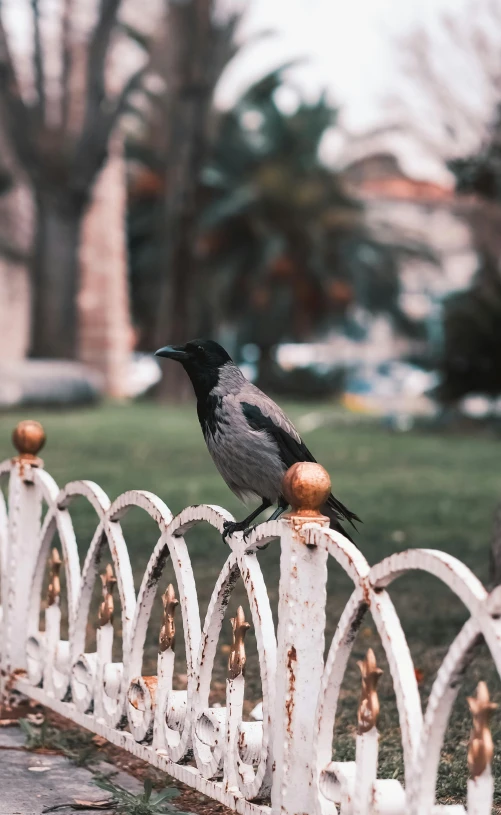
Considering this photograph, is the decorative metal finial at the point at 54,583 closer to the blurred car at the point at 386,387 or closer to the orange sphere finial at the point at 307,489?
the orange sphere finial at the point at 307,489

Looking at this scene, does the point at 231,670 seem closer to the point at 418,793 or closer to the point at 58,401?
the point at 418,793

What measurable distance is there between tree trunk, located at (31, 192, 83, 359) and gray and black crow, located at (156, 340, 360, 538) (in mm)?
16449

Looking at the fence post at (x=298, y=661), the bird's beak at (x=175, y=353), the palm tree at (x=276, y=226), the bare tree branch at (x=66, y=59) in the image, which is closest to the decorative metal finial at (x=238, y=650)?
the fence post at (x=298, y=661)

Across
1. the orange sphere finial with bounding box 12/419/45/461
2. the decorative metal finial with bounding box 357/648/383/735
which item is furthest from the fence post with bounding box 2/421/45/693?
the decorative metal finial with bounding box 357/648/383/735

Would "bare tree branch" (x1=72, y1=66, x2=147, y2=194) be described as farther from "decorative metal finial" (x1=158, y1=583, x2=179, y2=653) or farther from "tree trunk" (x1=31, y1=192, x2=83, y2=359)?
"decorative metal finial" (x1=158, y1=583, x2=179, y2=653)

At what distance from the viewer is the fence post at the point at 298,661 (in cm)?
245

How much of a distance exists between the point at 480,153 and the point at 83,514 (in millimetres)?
5188

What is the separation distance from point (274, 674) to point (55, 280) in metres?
17.6

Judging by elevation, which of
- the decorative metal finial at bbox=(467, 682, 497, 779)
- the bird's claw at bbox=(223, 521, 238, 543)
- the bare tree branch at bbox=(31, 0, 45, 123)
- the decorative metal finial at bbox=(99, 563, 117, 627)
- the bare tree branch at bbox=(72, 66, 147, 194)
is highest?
the bare tree branch at bbox=(31, 0, 45, 123)

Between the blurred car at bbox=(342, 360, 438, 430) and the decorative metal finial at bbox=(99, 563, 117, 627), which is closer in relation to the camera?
the decorative metal finial at bbox=(99, 563, 117, 627)

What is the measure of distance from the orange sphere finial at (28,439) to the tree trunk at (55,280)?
51.8ft

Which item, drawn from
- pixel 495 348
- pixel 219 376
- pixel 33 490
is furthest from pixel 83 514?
pixel 495 348

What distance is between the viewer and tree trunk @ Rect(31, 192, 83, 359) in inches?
762

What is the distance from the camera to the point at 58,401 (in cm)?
A: 1753
